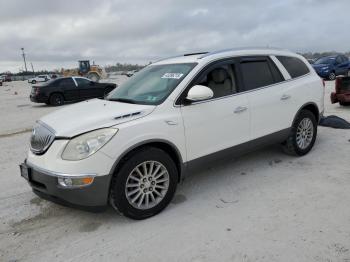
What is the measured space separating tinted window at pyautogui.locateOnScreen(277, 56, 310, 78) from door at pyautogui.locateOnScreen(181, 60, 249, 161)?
1.20 meters

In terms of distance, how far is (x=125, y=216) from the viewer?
361 centimetres

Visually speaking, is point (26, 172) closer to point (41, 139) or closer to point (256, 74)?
point (41, 139)

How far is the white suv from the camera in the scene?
11.0ft

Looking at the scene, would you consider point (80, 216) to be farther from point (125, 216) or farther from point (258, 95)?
point (258, 95)

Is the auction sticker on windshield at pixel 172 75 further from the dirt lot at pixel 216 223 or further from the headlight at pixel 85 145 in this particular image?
the dirt lot at pixel 216 223

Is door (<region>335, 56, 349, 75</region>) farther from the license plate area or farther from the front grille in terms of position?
the license plate area

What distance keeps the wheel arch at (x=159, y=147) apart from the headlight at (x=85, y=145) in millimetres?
245

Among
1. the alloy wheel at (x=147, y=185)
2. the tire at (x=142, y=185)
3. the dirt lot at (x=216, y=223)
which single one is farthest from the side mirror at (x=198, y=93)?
the dirt lot at (x=216, y=223)

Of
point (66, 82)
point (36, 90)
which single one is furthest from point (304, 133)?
point (36, 90)

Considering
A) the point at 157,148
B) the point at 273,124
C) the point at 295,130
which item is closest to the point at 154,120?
the point at 157,148

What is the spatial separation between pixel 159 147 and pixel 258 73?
1974mm

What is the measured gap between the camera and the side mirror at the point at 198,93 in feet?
12.6

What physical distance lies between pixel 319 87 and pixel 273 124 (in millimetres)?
1419

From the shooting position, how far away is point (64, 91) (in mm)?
16547
